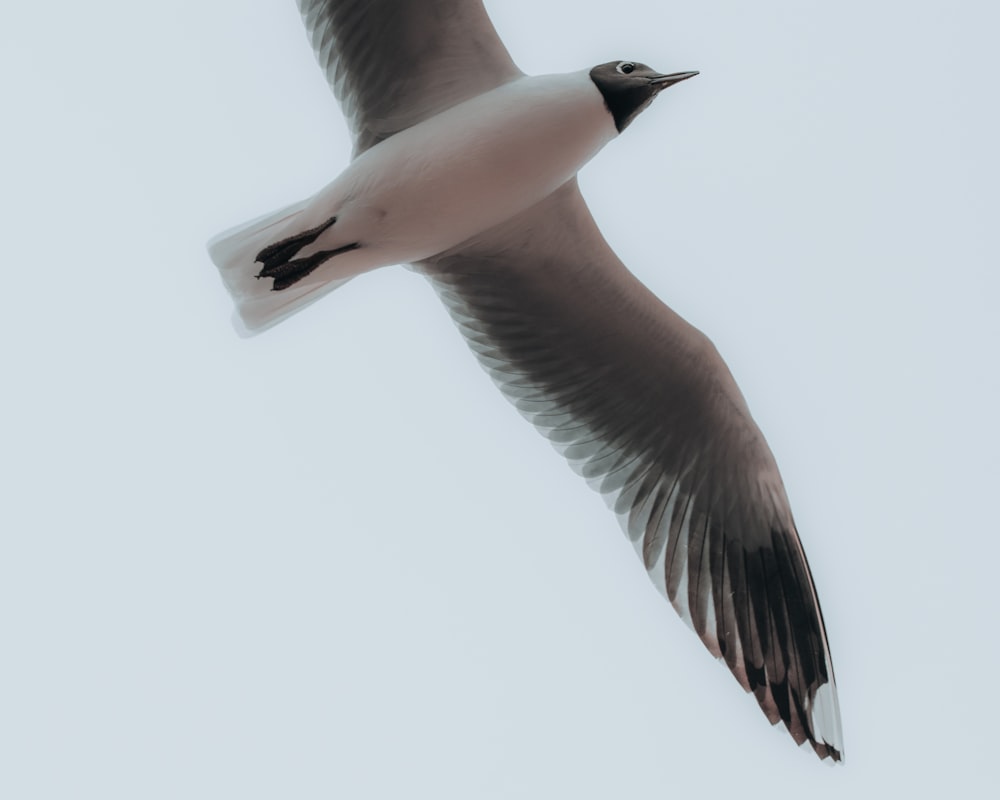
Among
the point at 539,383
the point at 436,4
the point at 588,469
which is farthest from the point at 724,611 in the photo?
the point at 436,4

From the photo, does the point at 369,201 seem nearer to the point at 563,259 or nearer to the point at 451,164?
the point at 451,164

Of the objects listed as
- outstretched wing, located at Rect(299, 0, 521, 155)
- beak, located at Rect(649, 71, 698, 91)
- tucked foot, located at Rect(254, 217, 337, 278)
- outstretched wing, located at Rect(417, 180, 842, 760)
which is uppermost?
outstretched wing, located at Rect(299, 0, 521, 155)

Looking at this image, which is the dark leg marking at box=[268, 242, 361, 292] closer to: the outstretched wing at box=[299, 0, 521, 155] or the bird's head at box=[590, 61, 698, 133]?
the outstretched wing at box=[299, 0, 521, 155]

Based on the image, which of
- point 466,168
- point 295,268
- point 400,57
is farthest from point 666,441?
point 400,57

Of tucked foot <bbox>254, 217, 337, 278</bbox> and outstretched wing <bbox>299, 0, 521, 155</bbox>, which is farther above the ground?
outstretched wing <bbox>299, 0, 521, 155</bbox>

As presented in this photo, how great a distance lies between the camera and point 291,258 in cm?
492

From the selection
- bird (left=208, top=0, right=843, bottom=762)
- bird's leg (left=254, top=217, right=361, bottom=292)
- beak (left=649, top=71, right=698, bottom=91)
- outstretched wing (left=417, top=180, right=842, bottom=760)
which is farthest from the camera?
outstretched wing (left=417, top=180, right=842, bottom=760)

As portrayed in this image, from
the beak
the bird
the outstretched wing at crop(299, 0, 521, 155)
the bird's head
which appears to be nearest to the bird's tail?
the bird

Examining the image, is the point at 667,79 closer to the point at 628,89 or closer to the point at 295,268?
the point at 628,89

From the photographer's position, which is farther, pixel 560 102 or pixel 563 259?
pixel 563 259

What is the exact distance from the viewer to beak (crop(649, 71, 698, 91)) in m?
4.66

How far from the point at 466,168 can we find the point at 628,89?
0.56m

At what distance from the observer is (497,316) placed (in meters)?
5.34

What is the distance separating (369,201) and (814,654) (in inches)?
88.2
